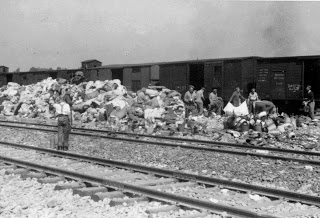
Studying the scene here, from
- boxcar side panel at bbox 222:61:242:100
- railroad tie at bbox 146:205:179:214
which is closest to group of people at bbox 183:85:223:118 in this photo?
boxcar side panel at bbox 222:61:242:100

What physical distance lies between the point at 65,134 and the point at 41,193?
5.40m

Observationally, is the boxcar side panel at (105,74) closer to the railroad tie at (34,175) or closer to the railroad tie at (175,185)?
the railroad tie at (34,175)

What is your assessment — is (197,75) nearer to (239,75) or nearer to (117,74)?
(239,75)

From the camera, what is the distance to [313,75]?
71.9 ft

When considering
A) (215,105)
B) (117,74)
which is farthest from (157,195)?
(117,74)

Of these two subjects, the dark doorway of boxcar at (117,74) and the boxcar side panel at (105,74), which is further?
the boxcar side panel at (105,74)

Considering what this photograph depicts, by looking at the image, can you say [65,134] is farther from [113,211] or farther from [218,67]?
[218,67]

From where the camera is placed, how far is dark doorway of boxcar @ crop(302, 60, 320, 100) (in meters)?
21.7

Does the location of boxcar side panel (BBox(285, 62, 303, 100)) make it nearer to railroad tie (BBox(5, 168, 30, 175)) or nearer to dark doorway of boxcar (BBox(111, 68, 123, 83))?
dark doorway of boxcar (BBox(111, 68, 123, 83))

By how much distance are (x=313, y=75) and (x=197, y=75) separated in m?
7.43

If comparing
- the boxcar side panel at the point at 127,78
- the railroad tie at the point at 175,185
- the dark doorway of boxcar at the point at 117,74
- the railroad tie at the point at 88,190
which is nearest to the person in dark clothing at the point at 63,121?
the railroad tie at the point at 88,190

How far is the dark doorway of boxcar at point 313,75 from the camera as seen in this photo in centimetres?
2173

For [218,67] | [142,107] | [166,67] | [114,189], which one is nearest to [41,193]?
[114,189]

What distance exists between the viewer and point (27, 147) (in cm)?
1207
